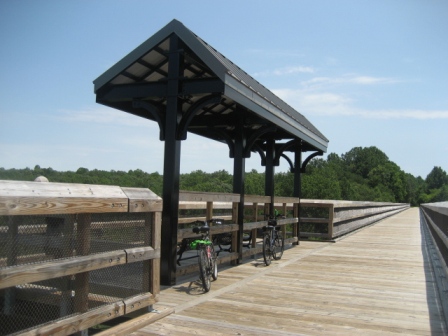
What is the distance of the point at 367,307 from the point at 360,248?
703cm

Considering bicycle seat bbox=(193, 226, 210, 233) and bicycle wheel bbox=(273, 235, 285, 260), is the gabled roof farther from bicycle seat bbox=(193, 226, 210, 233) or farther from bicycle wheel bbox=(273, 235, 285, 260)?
bicycle wheel bbox=(273, 235, 285, 260)

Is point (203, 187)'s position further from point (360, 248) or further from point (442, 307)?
point (442, 307)

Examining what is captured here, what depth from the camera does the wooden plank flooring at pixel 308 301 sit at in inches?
188

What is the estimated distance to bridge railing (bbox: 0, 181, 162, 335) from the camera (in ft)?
11.0

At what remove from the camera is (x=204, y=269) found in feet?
20.3

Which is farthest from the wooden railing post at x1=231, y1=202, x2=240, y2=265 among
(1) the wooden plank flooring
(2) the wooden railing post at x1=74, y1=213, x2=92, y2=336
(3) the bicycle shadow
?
(2) the wooden railing post at x1=74, y1=213, x2=92, y2=336

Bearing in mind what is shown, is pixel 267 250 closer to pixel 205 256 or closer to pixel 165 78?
pixel 205 256

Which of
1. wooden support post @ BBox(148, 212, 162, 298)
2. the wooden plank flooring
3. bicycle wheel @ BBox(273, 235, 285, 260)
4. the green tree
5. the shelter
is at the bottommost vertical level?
the wooden plank flooring

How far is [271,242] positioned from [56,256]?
580 cm

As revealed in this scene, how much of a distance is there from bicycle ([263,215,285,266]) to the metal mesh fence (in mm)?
4551

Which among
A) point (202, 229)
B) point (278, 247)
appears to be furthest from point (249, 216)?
point (202, 229)

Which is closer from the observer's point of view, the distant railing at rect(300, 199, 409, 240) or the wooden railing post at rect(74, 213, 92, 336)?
the wooden railing post at rect(74, 213, 92, 336)

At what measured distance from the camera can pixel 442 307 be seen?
19.1 ft

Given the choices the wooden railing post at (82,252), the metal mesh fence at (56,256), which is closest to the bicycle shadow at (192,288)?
the metal mesh fence at (56,256)
